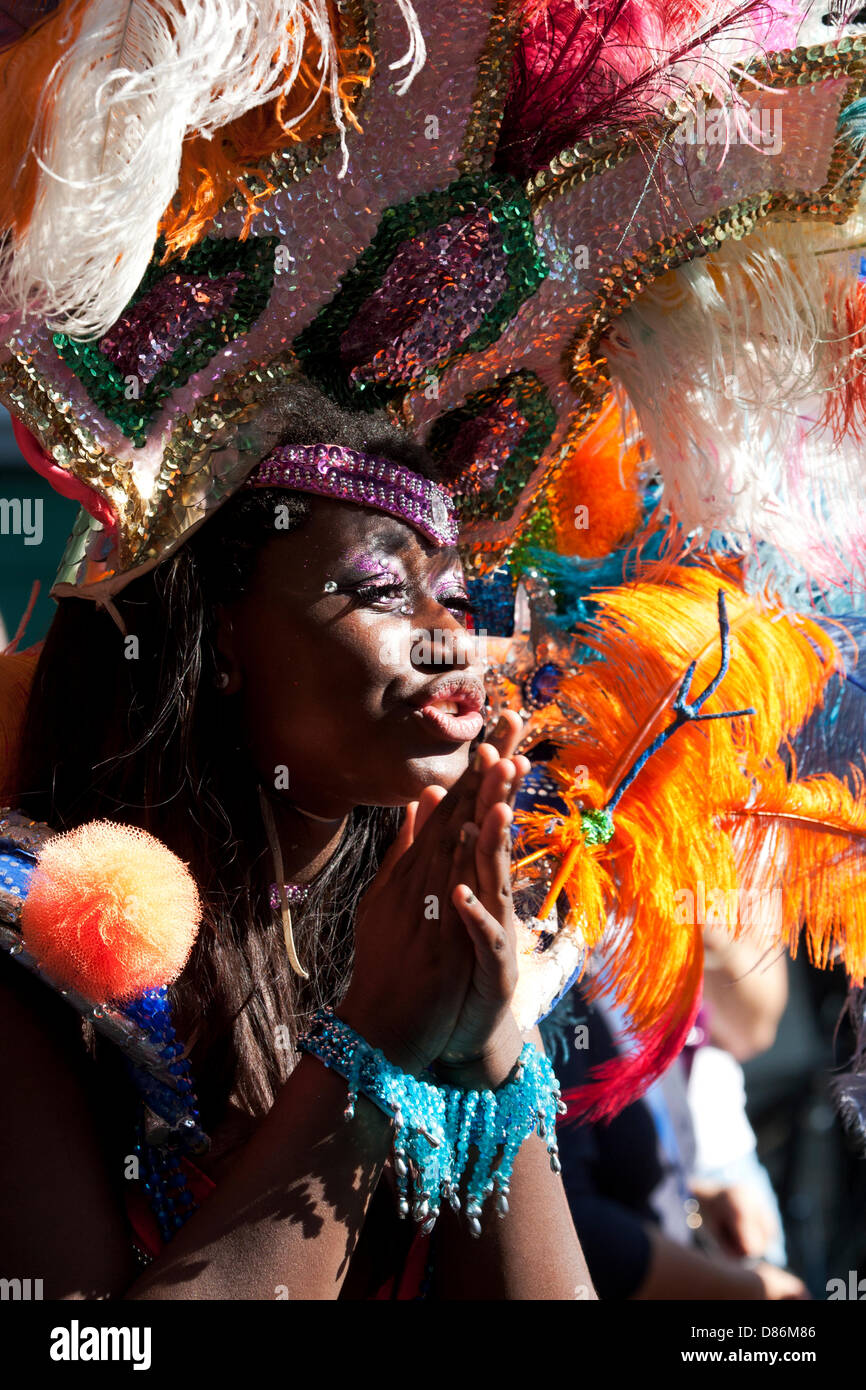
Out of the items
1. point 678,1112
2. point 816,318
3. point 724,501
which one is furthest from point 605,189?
point 678,1112

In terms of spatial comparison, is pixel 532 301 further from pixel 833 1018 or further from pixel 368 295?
pixel 833 1018

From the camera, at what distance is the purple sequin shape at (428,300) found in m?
1.65

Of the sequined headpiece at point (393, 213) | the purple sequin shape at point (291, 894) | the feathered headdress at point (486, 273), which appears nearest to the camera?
the feathered headdress at point (486, 273)

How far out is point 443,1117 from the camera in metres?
1.44

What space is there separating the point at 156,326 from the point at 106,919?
74 cm

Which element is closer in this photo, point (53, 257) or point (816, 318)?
point (53, 257)

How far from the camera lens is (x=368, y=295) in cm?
168

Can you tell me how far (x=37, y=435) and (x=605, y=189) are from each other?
0.83 metres

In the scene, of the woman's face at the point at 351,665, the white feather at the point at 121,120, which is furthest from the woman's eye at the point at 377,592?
the white feather at the point at 121,120

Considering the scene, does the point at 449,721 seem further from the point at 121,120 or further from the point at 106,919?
the point at 121,120

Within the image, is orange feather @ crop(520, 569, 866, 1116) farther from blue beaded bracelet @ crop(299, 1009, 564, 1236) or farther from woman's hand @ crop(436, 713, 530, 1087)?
woman's hand @ crop(436, 713, 530, 1087)

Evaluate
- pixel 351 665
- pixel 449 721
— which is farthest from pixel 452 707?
pixel 351 665

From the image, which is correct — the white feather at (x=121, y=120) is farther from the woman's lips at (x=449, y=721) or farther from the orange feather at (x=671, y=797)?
the orange feather at (x=671, y=797)

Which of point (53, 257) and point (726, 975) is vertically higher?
point (53, 257)
